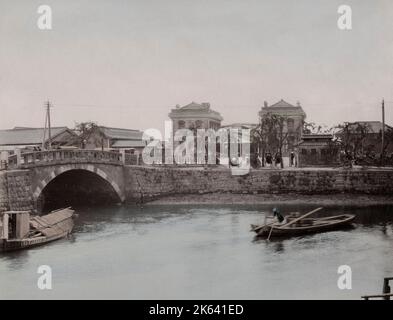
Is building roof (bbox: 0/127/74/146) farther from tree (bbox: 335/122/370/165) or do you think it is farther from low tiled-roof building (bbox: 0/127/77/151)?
tree (bbox: 335/122/370/165)

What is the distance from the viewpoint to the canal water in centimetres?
722

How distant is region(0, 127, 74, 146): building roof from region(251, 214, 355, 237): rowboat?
13.2m

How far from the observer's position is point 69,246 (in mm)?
10469

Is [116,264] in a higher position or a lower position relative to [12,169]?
lower

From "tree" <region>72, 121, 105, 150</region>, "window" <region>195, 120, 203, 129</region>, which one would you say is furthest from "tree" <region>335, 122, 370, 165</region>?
"tree" <region>72, 121, 105, 150</region>

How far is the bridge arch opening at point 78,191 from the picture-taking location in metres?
14.4

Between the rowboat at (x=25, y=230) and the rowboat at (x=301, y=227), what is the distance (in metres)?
4.19

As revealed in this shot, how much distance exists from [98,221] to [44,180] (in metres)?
1.81

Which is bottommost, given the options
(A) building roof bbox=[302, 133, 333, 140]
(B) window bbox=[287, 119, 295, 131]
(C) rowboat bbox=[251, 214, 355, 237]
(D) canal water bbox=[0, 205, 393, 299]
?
(D) canal water bbox=[0, 205, 393, 299]

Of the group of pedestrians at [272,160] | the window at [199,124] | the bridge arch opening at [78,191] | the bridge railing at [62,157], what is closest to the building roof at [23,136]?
the window at [199,124]

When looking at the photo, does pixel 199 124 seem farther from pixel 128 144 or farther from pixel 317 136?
pixel 317 136

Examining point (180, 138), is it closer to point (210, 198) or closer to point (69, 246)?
point (210, 198)

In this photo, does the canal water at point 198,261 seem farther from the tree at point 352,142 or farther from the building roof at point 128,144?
the building roof at point 128,144
